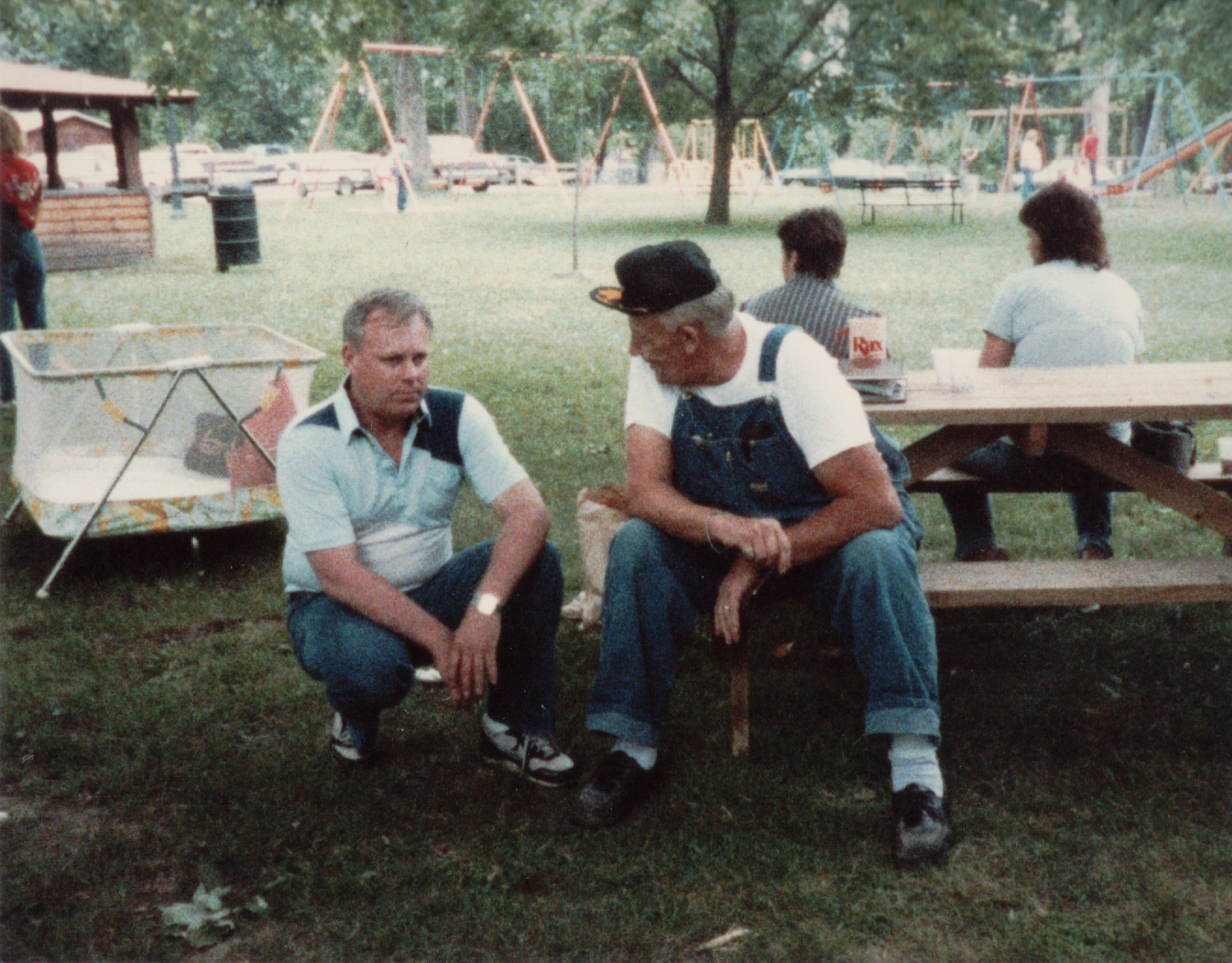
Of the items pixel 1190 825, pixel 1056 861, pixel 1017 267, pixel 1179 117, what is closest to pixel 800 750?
pixel 1056 861

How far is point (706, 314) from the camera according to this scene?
297 centimetres

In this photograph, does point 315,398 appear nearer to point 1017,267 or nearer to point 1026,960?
point 1026,960

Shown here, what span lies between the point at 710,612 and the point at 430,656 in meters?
0.70

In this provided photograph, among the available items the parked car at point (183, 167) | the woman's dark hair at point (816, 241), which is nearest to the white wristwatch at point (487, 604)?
the woman's dark hair at point (816, 241)

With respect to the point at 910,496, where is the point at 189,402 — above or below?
above

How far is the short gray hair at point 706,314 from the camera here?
9.69 feet

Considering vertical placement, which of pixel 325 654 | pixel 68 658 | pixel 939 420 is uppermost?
pixel 939 420

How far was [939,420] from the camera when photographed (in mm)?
3414

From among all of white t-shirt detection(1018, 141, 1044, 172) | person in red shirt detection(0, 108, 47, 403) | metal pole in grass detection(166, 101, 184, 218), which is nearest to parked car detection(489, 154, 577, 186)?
metal pole in grass detection(166, 101, 184, 218)

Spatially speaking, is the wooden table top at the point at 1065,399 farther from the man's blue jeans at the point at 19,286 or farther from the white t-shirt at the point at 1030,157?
the white t-shirt at the point at 1030,157

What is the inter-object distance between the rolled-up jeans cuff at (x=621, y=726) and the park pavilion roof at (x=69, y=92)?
13.6 meters

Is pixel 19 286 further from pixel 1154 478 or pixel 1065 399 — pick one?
pixel 1154 478

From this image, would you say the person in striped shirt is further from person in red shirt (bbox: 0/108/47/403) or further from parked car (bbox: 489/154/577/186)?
parked car (bbox: 489/154/577/186)

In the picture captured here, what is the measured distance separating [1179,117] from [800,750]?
27.1 m
